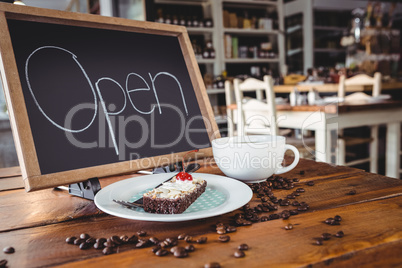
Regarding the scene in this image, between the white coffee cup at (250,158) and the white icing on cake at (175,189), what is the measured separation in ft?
0.30

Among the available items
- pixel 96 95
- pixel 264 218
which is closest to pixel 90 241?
pixel 264 218

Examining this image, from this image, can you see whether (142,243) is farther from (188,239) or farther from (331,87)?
(331,87)

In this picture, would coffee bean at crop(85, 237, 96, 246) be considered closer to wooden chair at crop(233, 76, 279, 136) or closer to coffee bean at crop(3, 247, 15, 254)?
coffee bean at crop(3, 247, 15, 254)

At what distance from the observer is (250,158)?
0.67 m

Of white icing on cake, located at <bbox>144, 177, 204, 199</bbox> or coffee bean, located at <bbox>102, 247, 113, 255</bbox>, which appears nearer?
coffee bean, located at <bbox>102, 247, 113, 255</bbox>

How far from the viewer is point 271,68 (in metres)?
4.84

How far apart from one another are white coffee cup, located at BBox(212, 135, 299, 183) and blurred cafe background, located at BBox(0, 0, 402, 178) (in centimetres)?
146

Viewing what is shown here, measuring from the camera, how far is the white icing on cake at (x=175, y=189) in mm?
536

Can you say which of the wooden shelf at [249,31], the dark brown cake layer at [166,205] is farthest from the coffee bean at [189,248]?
the wooden shelf at [249,31]

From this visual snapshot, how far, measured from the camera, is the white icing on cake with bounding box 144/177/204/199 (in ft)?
1.76

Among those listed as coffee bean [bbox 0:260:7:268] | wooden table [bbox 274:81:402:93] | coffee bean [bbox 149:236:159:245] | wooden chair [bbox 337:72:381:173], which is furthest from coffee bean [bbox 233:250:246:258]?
wooden table [bbox 274:81:402:93]

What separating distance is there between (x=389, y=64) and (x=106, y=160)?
22.4ft

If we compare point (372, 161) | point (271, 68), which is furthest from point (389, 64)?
point (372, 161)

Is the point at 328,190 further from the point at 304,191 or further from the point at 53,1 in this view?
the point at 53,1
